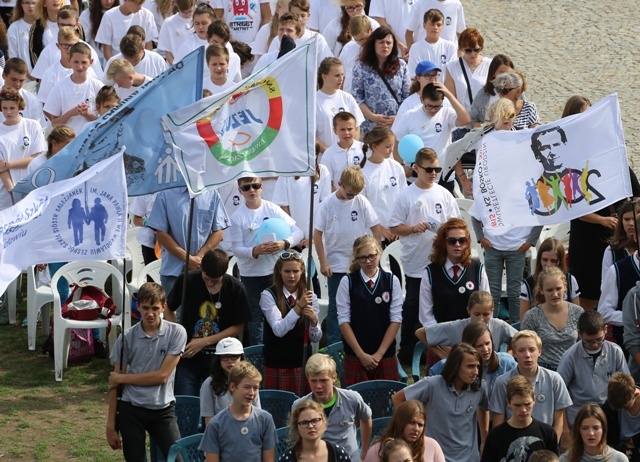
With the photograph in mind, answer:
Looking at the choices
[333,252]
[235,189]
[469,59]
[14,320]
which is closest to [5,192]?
[14,320]

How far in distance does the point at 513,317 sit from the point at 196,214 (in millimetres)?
3197

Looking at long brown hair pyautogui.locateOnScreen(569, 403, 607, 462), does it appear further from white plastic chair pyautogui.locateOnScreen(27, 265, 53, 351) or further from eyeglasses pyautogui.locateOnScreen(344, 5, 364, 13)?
eyeglasses pyautogui.locateOnScreen(344, 5, 364, 13)

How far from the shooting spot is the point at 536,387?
11.4 metres

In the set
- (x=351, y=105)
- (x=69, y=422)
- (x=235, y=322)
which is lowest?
(x=69, y=422)

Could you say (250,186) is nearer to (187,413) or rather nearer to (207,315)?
(207,315)

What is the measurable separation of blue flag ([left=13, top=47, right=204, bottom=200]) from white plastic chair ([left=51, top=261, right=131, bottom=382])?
188cm

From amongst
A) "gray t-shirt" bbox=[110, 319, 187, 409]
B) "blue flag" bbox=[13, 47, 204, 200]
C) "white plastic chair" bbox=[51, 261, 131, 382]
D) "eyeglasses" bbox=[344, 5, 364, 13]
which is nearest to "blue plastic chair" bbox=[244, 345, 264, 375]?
"gray t-shirt" bbox=[110, 319, 187, 409]

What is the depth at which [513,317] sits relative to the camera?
14.5 metres

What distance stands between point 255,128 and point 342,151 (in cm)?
370

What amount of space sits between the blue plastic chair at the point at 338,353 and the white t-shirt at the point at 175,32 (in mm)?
7081

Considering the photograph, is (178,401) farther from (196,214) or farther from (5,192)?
(5,192)

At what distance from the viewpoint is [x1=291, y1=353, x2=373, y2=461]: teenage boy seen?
11.1 metres

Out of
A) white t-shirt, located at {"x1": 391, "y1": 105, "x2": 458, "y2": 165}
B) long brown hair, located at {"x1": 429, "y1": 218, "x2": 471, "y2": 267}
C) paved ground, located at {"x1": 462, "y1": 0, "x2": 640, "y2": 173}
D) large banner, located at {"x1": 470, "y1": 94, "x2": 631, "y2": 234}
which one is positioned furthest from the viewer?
paved ground, located at {"x1": 462, "y1": 0, "x2": 640, "y2": 173}

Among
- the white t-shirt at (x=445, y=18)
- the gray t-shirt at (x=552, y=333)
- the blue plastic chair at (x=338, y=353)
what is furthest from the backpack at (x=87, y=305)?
the white t-shirt at (x=445, y=18)
